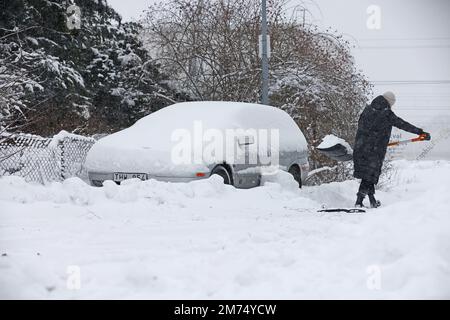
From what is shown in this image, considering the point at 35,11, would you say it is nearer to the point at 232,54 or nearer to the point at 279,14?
the point at 232,54

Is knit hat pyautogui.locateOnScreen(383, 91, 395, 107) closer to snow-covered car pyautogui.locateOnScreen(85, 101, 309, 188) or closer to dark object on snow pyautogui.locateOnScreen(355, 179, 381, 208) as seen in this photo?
dark object on snow pyautogui.locateOnScreen(355, 179, 381, 208)

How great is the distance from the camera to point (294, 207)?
6902 mm

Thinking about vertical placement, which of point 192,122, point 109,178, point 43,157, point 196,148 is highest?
point 192,122

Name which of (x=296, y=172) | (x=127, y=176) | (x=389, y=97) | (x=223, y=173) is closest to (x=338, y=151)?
(x=296, y=172)

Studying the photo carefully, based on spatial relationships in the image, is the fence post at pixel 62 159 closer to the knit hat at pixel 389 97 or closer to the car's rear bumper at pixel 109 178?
the car's rear bumper at pixel 109 178

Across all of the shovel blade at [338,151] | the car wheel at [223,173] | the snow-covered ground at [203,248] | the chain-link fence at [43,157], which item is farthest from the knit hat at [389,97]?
the chain-link fence at [43,157]

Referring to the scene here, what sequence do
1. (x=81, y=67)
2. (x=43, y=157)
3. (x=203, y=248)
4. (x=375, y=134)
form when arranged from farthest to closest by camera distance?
(x=81, y=67) < (x=43, y=157) < (x=375, y=134) < (x=203, y=248)

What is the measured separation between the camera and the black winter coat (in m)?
7.55

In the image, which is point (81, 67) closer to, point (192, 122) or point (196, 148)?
point (192, 122)

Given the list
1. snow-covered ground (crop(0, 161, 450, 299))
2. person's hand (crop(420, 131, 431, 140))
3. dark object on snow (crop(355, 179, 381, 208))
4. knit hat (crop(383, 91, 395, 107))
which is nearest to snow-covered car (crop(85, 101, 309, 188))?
snow-covered ground (crop(0, 161, 450, 299))

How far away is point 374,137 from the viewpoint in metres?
7.58

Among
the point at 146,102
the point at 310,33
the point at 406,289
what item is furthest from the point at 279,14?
the point at 406,289

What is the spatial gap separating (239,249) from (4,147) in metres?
5.41

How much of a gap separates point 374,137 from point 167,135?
2.85 m
